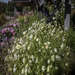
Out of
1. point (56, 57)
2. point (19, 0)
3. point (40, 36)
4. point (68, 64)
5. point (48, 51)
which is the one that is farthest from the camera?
point (19, 0)

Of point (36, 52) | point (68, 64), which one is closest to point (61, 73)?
point (68, 64)

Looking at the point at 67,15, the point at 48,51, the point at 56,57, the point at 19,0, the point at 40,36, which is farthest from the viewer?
the point at 19,0

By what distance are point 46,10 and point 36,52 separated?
132 inches

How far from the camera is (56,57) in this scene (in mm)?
2893

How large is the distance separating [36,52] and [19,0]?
59.7 feet

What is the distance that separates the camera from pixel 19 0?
21188mm

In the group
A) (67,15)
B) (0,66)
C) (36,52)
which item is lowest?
(0,66)

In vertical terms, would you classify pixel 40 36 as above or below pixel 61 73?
above

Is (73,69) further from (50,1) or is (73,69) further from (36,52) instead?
(50,1)

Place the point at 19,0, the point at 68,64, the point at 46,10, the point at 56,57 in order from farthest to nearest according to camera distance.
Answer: the point at 19,0 < the point at 46,10 < the point at 68,64 < the point at 56,57

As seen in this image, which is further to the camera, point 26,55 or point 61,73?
point 26,55

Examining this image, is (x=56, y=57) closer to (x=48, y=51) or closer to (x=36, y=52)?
(x=48, y=51)

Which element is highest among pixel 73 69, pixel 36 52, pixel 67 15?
pixel 67 15

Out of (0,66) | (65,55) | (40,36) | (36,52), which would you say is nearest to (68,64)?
(65,55)
